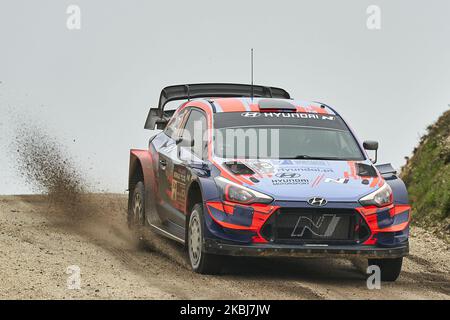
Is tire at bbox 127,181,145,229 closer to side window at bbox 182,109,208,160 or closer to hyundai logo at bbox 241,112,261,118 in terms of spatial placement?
side window at bbox 182,109,208,160

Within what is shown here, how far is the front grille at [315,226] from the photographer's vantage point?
36.6 feet

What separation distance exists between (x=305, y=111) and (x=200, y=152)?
1.30m

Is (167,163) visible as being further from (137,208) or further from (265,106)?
(137,208)

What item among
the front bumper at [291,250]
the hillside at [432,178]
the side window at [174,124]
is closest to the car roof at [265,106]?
the side window at [174,124]

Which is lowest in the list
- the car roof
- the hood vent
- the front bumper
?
the front bumper

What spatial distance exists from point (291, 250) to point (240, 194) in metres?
0.69

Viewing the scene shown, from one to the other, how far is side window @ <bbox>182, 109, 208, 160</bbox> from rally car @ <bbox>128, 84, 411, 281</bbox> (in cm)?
2

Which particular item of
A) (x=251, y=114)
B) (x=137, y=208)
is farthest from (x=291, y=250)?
(x=137, y=208)

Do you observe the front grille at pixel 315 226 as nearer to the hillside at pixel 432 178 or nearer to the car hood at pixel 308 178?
the car hood at pixel 308 178

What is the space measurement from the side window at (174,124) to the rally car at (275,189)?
0.69 feet

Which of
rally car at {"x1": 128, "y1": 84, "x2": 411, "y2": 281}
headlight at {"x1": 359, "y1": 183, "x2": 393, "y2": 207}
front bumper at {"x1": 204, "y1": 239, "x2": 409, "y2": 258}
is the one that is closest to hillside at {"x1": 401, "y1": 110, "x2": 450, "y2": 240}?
rally car at {"x1": 128, "y1": 84, "x2": 411, "y2": 281}

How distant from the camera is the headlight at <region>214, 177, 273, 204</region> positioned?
11133mm
